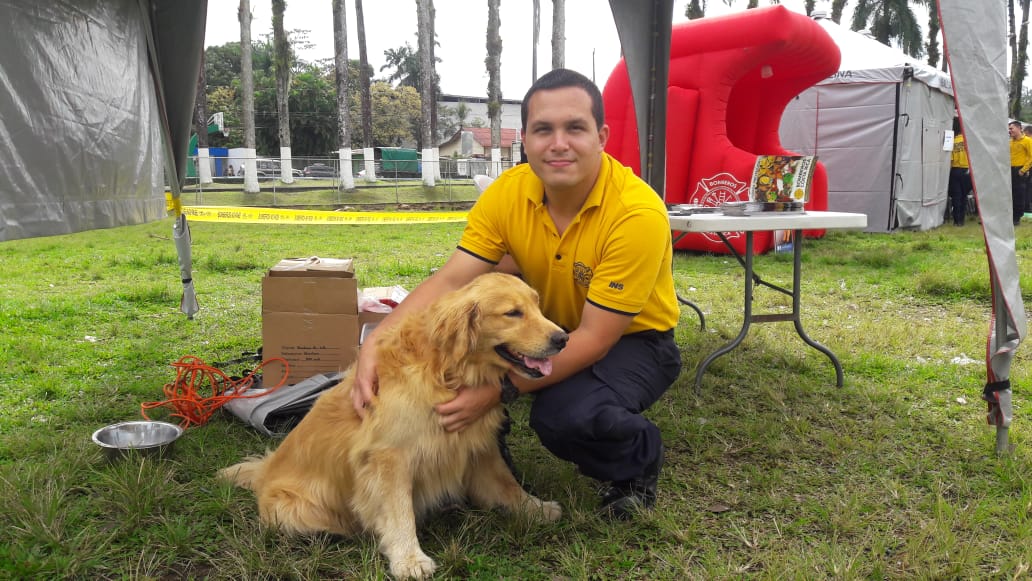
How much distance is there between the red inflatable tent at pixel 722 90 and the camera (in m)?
7.64

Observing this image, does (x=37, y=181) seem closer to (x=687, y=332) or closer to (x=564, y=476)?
(x=564, y=476)

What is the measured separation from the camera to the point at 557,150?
255 cm

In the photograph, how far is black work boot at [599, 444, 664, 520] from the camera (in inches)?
104

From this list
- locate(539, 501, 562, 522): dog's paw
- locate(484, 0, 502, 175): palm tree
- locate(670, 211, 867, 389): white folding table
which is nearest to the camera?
locate(539, 501, 562, 522): dog's paw

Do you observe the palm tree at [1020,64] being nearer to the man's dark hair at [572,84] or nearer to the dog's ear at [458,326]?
the man's dark hair at [572,84]

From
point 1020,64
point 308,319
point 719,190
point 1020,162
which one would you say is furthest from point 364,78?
point 1020,64

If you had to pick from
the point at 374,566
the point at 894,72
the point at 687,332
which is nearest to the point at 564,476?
the point at 374,566

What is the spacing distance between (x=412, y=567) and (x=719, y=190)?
7.03 meters

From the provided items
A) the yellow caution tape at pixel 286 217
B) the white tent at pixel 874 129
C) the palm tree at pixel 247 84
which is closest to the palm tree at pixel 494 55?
the palm tree at pixel 247 84

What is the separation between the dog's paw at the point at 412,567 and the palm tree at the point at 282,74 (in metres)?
24.6

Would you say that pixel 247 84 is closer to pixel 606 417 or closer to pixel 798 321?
pixel 798 321

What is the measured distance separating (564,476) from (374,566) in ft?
3.25

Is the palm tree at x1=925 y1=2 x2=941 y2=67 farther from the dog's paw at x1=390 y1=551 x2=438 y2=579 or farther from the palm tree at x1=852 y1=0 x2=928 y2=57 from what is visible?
the dog's paw at x1=390 y1=551 x2=438 y2=579

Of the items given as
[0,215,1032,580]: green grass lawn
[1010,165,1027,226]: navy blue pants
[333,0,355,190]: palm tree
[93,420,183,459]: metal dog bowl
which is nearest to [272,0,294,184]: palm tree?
[333,0,355,190]: palm tree
